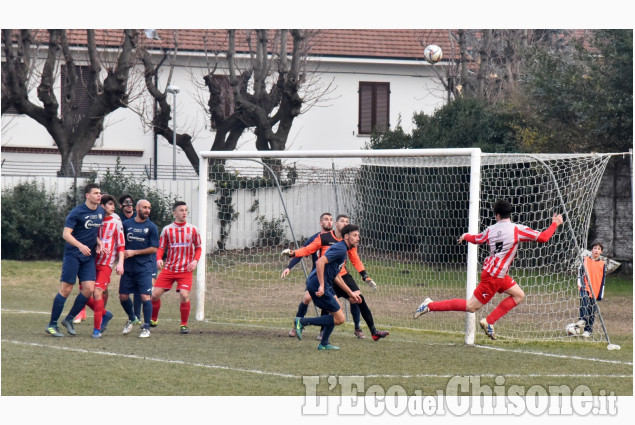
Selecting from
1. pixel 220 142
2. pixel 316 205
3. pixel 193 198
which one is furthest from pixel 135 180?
pixel 316 205

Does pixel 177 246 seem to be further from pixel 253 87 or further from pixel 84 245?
pixel 253 87

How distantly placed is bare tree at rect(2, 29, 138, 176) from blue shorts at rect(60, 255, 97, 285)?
13.9 metres

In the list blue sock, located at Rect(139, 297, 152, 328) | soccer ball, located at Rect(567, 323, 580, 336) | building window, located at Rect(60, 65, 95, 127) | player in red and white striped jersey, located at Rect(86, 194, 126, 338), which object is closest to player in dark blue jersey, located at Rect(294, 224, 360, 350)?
blue sock, located at Rect(139, 297, 152, 328)

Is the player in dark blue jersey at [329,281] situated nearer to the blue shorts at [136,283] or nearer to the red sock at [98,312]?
the blue shorts at [136,283]

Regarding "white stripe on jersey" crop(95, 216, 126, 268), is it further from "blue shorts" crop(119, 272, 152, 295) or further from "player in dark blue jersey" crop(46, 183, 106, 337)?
"blue shorts" crop(119, 272, 152, 295)

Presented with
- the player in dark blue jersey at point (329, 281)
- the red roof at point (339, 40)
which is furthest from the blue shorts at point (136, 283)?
the red roof at point (339, 40)

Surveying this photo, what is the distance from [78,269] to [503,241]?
17.5ft

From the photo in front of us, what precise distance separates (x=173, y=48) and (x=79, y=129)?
4.33 metres

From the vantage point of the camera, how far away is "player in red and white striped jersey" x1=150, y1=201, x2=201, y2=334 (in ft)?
37.5

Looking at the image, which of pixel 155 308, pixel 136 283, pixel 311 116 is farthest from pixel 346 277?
pixel 311 116

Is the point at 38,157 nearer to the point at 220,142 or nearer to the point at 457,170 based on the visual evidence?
the point at 220,142

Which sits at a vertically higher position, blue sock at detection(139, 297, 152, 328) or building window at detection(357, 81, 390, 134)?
building window at detection(357, 81, 390, 134)

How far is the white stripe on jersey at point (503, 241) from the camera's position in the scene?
9867 millimetres

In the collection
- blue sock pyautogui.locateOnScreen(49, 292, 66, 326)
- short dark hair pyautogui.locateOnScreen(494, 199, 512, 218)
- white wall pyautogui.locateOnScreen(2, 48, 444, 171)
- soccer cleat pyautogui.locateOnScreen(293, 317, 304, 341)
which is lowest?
soccer cleat pyautogui.locateOnScreen(293, 317, 304, 341)
